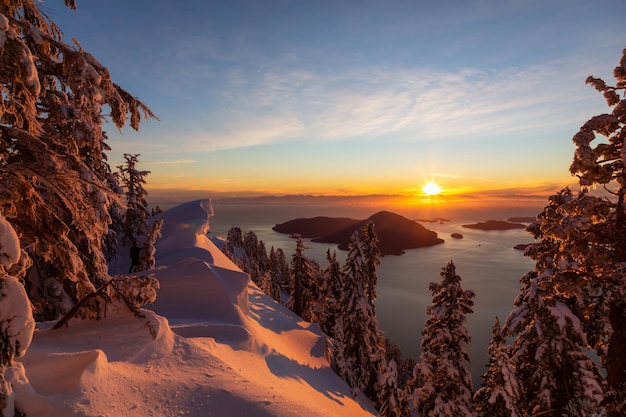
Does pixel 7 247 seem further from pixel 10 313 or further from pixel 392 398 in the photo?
pixel 392 398

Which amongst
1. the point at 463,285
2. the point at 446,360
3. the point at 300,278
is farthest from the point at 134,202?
the point at 463,285

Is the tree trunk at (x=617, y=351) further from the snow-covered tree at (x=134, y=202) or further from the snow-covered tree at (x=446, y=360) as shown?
the snow-covered tree at (x=134, y=202)

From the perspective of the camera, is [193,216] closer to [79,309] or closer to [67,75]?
[79,309]

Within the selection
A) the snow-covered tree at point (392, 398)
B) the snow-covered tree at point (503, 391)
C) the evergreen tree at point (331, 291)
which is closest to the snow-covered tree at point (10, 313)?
the snow-covered tree at point (503, 391)

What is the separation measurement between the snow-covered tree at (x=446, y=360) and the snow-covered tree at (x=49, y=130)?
13891 mm

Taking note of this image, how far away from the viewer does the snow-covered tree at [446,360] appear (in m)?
14.4

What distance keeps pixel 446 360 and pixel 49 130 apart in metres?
16.3

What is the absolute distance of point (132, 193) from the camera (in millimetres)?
30344

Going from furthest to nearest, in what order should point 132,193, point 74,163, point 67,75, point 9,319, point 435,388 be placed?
point 132,193 < point 435,388 < point 74,163 < point 67,75 < point 9,319

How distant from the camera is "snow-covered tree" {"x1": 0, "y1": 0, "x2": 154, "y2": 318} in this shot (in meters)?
4.33

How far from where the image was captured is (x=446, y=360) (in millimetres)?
14570

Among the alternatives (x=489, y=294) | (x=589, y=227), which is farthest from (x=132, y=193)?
(x=489, y=294)

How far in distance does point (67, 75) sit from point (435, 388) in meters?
17.3

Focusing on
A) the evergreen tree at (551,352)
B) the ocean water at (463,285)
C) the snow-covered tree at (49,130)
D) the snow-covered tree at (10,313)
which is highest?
the snow-covered tree at (49,130)
